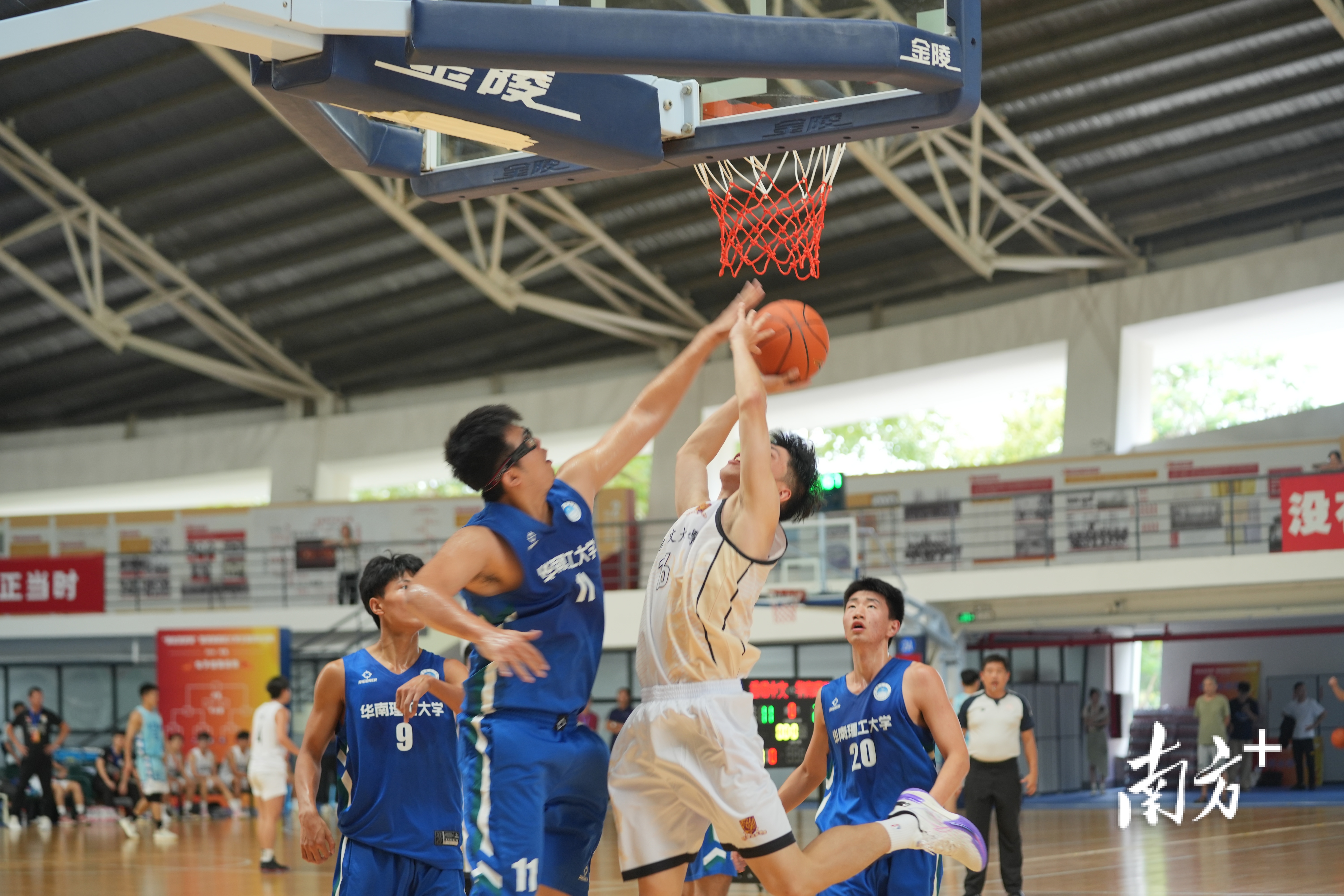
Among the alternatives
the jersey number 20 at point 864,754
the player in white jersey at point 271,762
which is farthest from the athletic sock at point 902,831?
the player in white jersey at point 271,762

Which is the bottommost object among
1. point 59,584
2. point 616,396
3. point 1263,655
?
point 1263,655

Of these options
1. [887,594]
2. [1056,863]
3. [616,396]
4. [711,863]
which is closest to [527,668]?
[887,594]

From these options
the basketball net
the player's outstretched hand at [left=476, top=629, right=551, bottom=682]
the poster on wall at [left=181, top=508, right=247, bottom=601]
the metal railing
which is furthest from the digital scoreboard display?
the poster on wall at [left=181, top=508, right=247, bottom=601]

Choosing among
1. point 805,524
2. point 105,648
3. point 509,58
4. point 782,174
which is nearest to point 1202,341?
point 805,524

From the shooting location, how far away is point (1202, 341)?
20812 millimetres

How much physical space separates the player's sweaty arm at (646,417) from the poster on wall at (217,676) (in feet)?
52.0

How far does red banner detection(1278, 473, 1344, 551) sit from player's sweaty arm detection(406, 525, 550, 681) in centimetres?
1458

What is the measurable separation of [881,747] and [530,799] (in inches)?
67.4

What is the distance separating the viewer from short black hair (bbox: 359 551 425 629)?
5.22 m

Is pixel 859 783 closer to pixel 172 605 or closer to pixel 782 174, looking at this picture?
pixel 782 174

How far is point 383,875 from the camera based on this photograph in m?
4.75

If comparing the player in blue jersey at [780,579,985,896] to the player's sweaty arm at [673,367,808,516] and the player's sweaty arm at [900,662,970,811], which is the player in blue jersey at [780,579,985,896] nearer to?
the player's sweaty arm at [900,662,970,811]

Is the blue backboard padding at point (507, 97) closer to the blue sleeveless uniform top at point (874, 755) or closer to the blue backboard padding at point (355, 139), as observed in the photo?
the blue backboard padding at point (355, 139)

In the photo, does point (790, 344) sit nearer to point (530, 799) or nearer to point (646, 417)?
point (646, 417)
